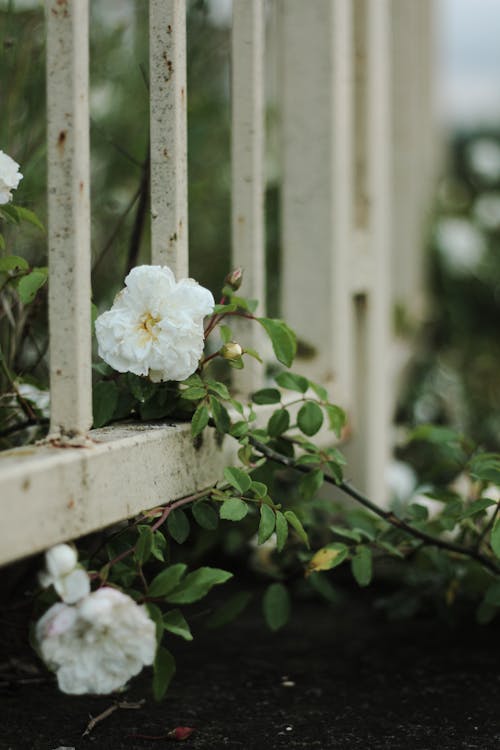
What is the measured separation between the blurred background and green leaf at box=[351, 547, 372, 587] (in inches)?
19.3

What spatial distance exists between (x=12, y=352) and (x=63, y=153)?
488mm

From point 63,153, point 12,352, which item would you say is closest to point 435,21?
point 12,352

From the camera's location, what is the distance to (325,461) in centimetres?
151

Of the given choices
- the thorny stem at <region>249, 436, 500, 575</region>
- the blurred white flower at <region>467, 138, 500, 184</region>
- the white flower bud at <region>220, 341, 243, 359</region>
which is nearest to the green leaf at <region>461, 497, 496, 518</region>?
the thorny stem at <region>249, 436, 500, 575</region>

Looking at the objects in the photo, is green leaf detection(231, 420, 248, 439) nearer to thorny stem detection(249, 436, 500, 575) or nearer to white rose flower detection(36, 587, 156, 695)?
thorny stem detection(249, 436, 500, 575)

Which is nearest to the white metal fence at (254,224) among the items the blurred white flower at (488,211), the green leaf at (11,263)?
the green leaf at (11,263)

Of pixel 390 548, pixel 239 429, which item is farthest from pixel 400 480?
pixel 239 429

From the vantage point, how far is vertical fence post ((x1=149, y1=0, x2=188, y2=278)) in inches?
54.0

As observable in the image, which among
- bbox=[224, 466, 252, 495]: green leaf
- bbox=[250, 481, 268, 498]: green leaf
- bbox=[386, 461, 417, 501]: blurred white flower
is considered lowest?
bbox=[386, 461, 417, 501]: blurred white flower

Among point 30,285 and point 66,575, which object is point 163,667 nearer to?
point 66,575

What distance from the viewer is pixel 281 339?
1.43 m

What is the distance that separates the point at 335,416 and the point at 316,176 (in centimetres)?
64

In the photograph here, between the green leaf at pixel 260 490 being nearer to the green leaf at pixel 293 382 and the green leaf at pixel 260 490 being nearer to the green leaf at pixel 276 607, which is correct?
the green leaf at pixel 293 382

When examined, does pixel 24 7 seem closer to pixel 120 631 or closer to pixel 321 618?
pixel 321 618
